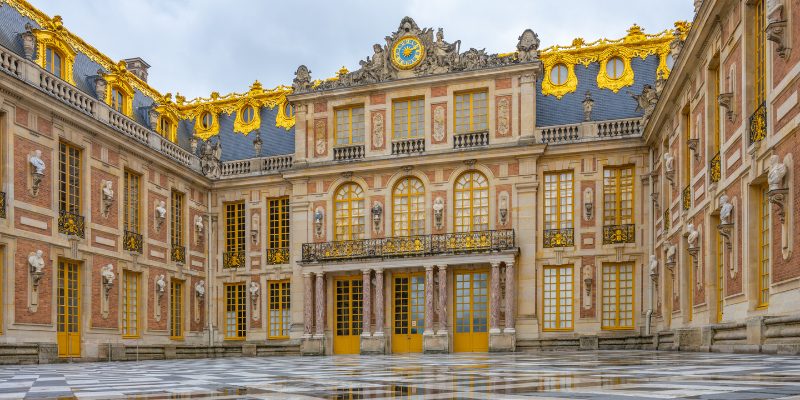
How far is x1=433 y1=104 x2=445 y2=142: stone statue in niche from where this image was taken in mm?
27984

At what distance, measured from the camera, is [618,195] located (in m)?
26.2

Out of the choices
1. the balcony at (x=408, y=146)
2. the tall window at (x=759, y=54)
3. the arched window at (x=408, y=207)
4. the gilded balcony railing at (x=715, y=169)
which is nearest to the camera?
the tall window at (x=759, y=54)

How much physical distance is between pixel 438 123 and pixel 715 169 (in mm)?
12590

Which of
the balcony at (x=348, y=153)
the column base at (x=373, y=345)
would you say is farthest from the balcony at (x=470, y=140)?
the column base at (x=373, y=345)

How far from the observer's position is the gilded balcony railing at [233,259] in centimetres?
3008

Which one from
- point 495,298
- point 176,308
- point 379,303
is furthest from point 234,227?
point 495,298

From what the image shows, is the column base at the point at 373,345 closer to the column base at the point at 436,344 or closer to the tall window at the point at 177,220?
the column base at the point at 436,344

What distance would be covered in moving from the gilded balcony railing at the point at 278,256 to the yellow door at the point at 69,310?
8.42m

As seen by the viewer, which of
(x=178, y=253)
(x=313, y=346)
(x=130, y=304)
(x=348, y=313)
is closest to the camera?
(x=130, y=304)

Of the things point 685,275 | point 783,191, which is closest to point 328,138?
point 685,275

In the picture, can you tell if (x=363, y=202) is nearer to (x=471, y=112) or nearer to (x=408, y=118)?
(x=408, y=118)

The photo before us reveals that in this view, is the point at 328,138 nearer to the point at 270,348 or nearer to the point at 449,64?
the point at 449,64

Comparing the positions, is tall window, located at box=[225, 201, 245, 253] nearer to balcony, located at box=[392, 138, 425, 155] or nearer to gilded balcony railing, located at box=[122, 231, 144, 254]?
gilded balcony railing, located at box=[122, 231, 144, 254]

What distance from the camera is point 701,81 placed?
18094 millimetres
